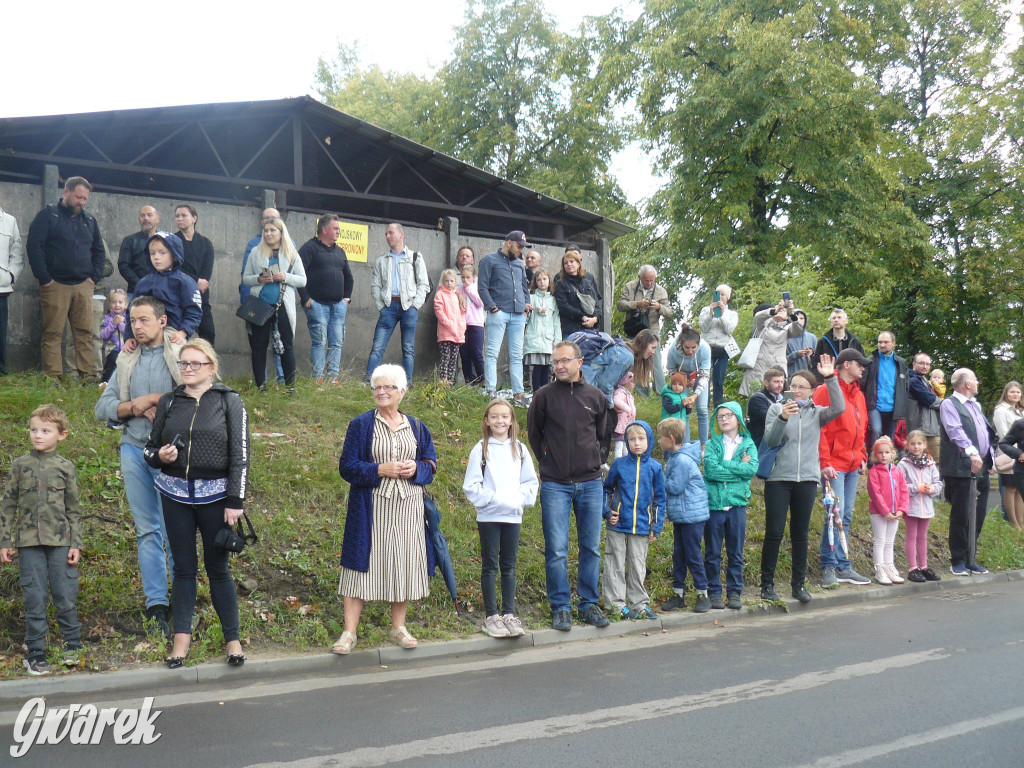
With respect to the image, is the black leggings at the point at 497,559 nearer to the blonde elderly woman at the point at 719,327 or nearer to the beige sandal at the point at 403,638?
the beige sandal at the point at 403,638

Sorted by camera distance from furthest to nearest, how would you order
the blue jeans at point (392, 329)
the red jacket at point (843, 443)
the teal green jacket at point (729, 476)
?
the blue jeans at point (392, 329), the red jacket at point (843, 443), the teal green jacket at point (729, 476)

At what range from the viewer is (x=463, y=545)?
8906mm

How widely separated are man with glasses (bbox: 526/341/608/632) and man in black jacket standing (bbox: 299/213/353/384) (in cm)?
486

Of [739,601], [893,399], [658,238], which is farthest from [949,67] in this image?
[739,601]

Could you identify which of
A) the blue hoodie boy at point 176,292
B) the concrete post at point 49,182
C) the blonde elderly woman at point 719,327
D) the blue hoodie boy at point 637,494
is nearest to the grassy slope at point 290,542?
the blue hoodie boy at point 637,494

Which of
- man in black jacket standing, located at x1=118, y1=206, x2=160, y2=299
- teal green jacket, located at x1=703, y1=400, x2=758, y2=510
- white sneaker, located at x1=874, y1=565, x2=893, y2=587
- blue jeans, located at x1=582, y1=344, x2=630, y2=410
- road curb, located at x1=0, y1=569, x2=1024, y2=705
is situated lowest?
white sneaker, located at x1=874, y1=565, x2=893, y2=587

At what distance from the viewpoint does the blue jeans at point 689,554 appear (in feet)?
28.6

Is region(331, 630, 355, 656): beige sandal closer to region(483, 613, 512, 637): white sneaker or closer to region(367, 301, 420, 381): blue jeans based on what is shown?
region(483, 613, 512, 637): white sneaker

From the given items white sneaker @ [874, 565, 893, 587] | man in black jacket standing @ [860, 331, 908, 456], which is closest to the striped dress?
white sneaker @ [874, 565, 893, 587]

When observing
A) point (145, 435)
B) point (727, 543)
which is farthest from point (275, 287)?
point (727, 543)

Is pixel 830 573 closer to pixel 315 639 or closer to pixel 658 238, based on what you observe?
pixel 315 639

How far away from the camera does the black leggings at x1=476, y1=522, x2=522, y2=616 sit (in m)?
7.47

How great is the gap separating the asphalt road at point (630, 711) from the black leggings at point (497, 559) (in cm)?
50

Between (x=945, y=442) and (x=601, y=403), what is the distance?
6.05m
